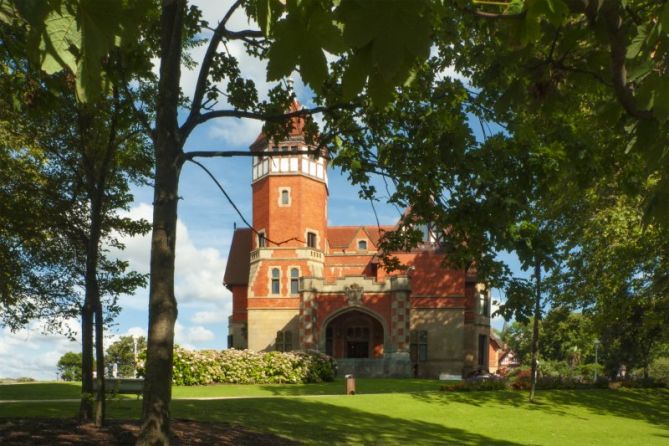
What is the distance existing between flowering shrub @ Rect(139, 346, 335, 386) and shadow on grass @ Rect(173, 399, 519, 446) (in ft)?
30.8

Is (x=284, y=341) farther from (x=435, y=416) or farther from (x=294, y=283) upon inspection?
(x=435, y=416)

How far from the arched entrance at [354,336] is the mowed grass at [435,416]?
1807cm

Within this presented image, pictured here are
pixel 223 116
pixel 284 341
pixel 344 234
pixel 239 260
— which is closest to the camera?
pixel 223 116

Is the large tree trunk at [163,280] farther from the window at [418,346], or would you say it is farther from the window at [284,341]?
the window at [418,346]

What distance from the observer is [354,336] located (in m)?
41.5

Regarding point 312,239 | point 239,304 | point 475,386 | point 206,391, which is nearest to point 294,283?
point 312,239

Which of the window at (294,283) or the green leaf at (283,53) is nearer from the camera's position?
the green leaf at (283,53)

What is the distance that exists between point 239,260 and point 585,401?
30.0 m

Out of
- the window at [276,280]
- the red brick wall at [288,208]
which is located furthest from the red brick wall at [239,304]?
the red brick wall at [288,208]

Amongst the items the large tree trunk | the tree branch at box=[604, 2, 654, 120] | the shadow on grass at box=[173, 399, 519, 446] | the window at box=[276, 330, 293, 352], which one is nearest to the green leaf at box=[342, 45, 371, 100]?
the tree branch at box=[604, 2, 654, 120]

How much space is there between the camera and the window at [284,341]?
40594mm

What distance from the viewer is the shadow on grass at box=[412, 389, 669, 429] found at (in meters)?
20.0

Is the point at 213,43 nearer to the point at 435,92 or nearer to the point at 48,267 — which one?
the point at 435,92

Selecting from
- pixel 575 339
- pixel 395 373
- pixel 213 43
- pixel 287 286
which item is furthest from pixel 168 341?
pixel 575 339
